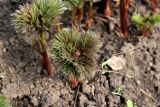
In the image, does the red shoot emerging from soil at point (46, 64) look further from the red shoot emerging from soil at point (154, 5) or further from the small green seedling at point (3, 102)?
the red shoot emerging from soil at point (154, 5)

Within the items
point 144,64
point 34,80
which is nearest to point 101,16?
point 144,64

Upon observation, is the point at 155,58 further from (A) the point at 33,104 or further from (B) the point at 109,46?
(A) the point at 33,104

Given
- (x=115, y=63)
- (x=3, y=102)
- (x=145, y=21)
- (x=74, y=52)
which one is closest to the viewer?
(x=3, y=102)

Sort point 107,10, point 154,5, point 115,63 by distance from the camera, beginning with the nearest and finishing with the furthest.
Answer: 1. point 115,63
2. point 107,10
3. point 154,5

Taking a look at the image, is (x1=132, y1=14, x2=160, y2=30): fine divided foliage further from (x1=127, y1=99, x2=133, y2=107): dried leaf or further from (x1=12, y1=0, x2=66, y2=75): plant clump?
(x1=12, y1=0, x2=66, y2=75): plant clump

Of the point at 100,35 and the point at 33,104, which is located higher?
the point at 100,35

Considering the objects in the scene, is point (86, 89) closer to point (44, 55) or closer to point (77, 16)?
point (44, 55)

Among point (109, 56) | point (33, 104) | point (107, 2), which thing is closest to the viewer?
point (33, 104)

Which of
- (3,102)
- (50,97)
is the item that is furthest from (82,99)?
(3,102)
